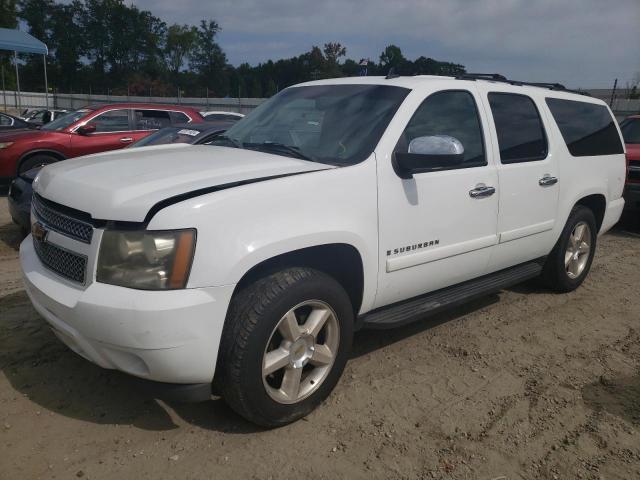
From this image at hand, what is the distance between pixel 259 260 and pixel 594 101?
4312 millimetres

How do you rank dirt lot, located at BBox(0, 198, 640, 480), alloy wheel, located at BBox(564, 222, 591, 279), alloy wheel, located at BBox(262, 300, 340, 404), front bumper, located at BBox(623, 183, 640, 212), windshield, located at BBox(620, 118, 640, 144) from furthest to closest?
windshield, located at BBox(620, 118, 640, 144), front bumper, located at BBox(623, 183, 640, 212), alloy wheel, located at BBox(564, 222, 591, 279), alloy wheel, located at BBox(262, 300, 340, 404), dirt lot, located at BBox(0, 198, 640, 480)

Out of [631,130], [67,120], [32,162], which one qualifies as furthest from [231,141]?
[631,130]

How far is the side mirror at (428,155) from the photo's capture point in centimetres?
305

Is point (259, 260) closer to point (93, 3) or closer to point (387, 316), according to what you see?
point (387, 316)

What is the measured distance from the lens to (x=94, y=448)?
261cm

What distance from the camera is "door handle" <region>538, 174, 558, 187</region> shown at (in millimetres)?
4193

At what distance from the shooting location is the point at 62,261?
266 centimetres

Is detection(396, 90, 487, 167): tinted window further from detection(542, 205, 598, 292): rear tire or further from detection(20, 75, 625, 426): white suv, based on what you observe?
detection(542, 205, 598, 292): rear tire

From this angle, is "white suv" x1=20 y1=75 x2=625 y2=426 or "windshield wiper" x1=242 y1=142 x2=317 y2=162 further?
"windshield wiper" x1=242 y1=142 x2=317 y2=162

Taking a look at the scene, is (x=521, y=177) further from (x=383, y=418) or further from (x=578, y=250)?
(x=383, y=418)

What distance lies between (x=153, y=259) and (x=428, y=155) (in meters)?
1.62

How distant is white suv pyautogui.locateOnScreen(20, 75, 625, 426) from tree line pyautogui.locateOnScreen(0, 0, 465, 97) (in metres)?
65.2

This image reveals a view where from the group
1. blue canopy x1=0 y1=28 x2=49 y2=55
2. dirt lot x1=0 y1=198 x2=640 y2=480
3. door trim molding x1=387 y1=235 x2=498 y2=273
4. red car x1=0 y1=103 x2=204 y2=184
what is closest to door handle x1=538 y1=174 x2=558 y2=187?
door trim molding x1=387 y1=235 x2=498 y2=273

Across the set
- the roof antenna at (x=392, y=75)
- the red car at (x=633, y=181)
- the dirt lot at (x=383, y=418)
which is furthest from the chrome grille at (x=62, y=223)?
the red car at (x=633, y=181)
